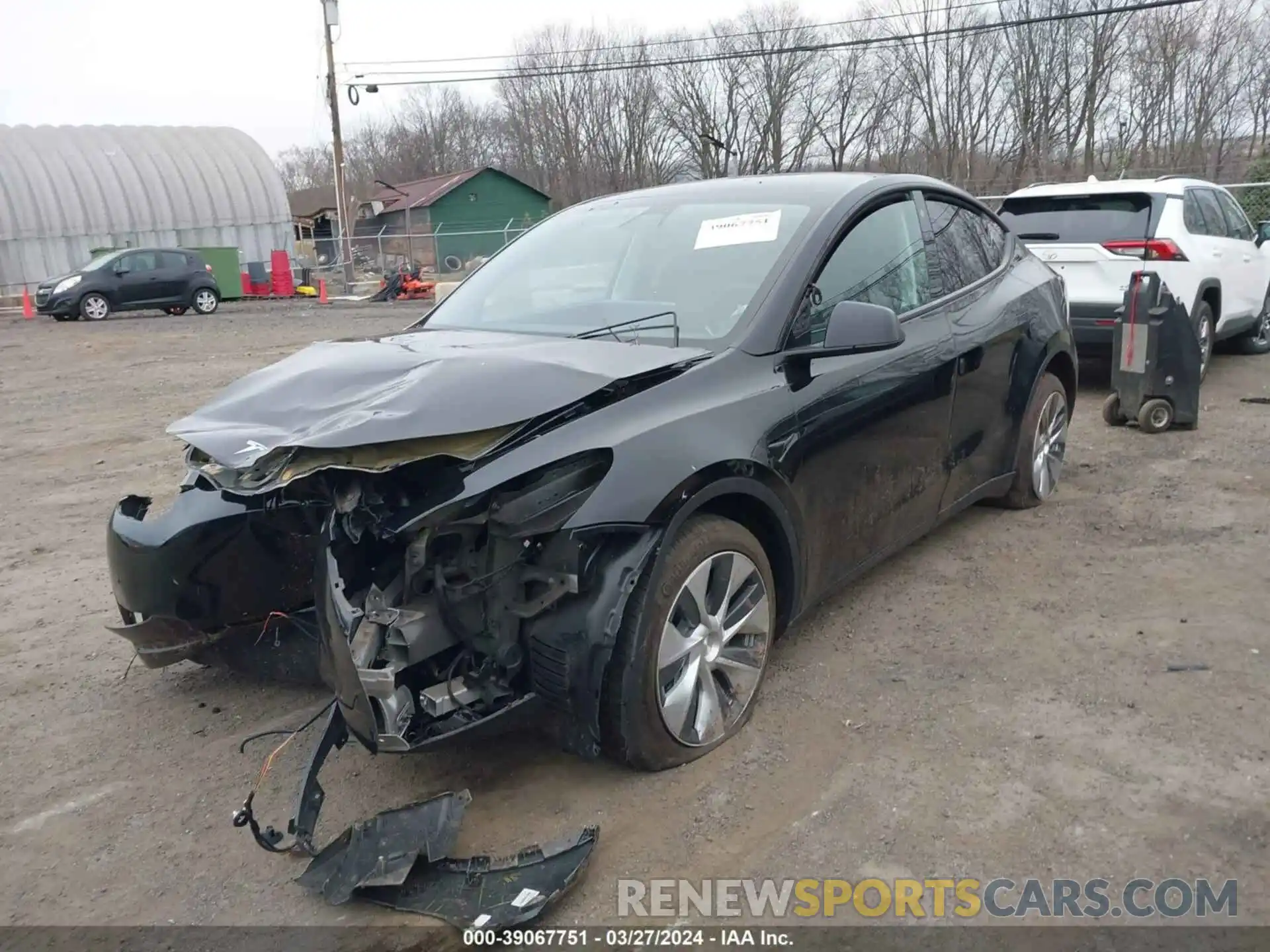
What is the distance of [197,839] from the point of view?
2.90 metres

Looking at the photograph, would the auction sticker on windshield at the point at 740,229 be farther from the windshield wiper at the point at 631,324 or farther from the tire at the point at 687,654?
the tire at the point at 687,654

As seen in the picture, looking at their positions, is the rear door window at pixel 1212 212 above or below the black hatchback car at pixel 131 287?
above

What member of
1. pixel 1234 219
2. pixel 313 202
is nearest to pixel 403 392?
pixel 1234 219

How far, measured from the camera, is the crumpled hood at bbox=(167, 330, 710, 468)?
268cm

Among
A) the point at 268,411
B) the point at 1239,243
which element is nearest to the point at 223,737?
the point at 268,411

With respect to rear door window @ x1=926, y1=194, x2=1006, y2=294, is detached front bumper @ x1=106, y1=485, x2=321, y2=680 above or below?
below

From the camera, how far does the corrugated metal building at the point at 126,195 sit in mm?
31672

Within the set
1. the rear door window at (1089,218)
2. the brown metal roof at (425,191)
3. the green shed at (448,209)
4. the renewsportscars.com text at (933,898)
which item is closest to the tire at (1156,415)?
the rear door window at (1089,218)

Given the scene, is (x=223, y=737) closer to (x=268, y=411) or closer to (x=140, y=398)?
(x=268, y=411)

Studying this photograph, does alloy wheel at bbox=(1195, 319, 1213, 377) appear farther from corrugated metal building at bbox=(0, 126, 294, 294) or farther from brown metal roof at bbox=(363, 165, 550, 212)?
brown metal roof at bbox=(363, 165, 550, 212)

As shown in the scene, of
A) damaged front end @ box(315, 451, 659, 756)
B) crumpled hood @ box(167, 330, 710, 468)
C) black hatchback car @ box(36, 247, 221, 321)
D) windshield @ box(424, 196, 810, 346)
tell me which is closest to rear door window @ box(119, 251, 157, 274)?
black hatchback car @ box(36, 247, 221, 321)

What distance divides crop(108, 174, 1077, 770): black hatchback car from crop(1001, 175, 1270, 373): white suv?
404 cm

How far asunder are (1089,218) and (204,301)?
71.6 ft

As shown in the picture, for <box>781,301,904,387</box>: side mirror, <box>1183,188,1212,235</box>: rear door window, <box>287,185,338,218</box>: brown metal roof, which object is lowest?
<box>781,301,904,387</box>: side mirror
